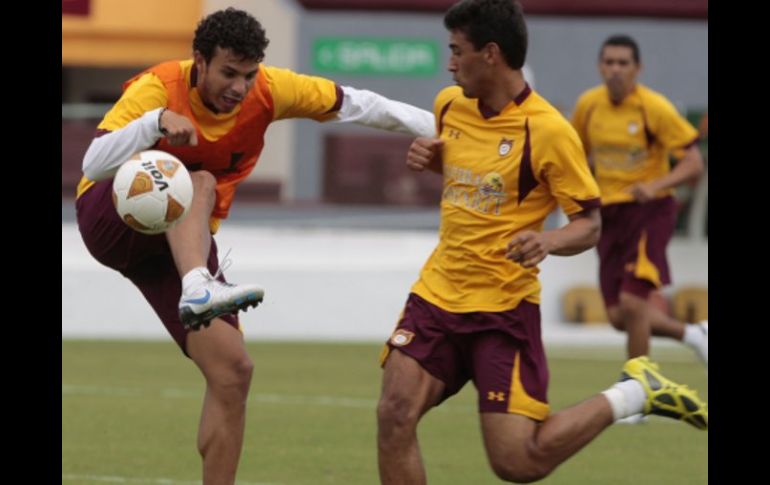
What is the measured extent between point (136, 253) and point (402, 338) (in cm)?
124

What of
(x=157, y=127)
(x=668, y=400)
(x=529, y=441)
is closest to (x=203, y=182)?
(x=157, y=127)

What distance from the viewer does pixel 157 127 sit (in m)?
7.24

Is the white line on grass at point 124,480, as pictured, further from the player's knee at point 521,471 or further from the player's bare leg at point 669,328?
the player's bare leg at point 669,328

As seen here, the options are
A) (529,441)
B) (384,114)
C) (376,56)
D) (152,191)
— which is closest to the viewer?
(152,191)

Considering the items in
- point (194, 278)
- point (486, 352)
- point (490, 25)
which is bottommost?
point (486, 352)

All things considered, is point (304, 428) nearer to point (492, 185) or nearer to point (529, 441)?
point (529, 441)

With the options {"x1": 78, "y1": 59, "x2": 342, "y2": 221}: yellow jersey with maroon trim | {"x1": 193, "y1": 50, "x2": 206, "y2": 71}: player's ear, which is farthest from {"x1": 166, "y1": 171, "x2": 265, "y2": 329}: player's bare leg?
{"x1": 193, "y1": 50, "x2": 206, "y2": 71}: player's ear

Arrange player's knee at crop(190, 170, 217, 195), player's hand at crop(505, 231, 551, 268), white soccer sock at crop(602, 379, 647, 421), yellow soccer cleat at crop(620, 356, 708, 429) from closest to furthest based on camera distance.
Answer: player's hand at crop(505, 231, 551, 268)
player's knee at crop(190, 170, 217, 195)
white soccer sock at crop(602, 379, 647, 421)
yellow soccer cleat at crop(620, 356, 708, 429)

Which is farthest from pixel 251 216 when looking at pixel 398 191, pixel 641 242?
pixel 641 242

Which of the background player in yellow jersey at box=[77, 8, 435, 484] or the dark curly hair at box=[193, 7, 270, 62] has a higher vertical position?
the dark curly hair at box=[193, 7, 270, 62]

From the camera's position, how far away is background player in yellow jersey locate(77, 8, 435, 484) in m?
7.29

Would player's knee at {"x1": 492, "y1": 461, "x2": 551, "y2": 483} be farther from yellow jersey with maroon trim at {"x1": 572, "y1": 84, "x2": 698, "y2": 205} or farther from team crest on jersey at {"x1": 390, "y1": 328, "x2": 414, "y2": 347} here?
yellow jersey with maroon trim at {"x1": 572, "y1": 84, "x2": 698, "y2": 205}

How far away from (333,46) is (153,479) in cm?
1769

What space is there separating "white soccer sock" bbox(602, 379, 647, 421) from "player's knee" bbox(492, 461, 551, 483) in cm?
44
